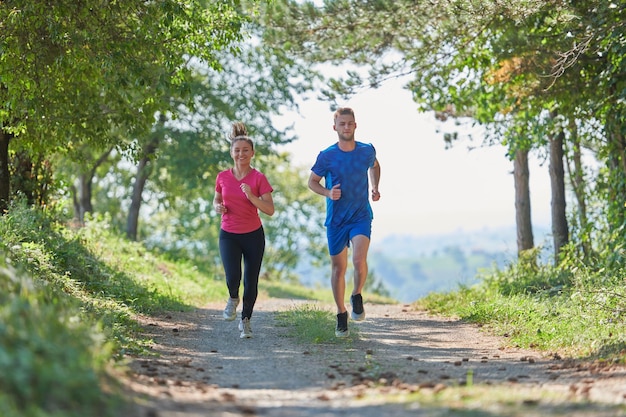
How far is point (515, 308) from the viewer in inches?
428

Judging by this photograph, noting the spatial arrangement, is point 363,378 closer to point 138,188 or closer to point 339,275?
point 339,275

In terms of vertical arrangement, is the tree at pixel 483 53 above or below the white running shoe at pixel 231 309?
above

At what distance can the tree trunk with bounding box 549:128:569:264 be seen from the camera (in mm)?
16922

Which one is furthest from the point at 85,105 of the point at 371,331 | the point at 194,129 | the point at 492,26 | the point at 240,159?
the point at 194,129

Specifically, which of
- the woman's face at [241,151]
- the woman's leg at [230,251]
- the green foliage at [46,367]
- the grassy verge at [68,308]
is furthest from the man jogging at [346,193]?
the green foliage at [46,367]

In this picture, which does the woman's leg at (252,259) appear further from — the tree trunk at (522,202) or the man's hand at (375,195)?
the tree trunk at (522,202)

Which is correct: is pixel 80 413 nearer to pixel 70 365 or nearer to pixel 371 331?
pixel 70 365

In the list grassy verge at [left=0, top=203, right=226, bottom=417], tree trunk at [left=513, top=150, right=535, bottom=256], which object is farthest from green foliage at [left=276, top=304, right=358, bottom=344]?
tree trunk at [left=513, top=150, right=535, bottom=256]

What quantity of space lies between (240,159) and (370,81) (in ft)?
18.5

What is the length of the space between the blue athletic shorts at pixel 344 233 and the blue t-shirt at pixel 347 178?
2.0 inches

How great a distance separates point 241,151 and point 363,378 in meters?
3.40

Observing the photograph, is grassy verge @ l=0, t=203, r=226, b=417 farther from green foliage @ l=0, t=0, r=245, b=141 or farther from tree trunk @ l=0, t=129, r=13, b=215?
green foliage @ l=0, t=0, r=245, b=141

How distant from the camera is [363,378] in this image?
20.5 ft

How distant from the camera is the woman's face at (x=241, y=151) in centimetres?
882
